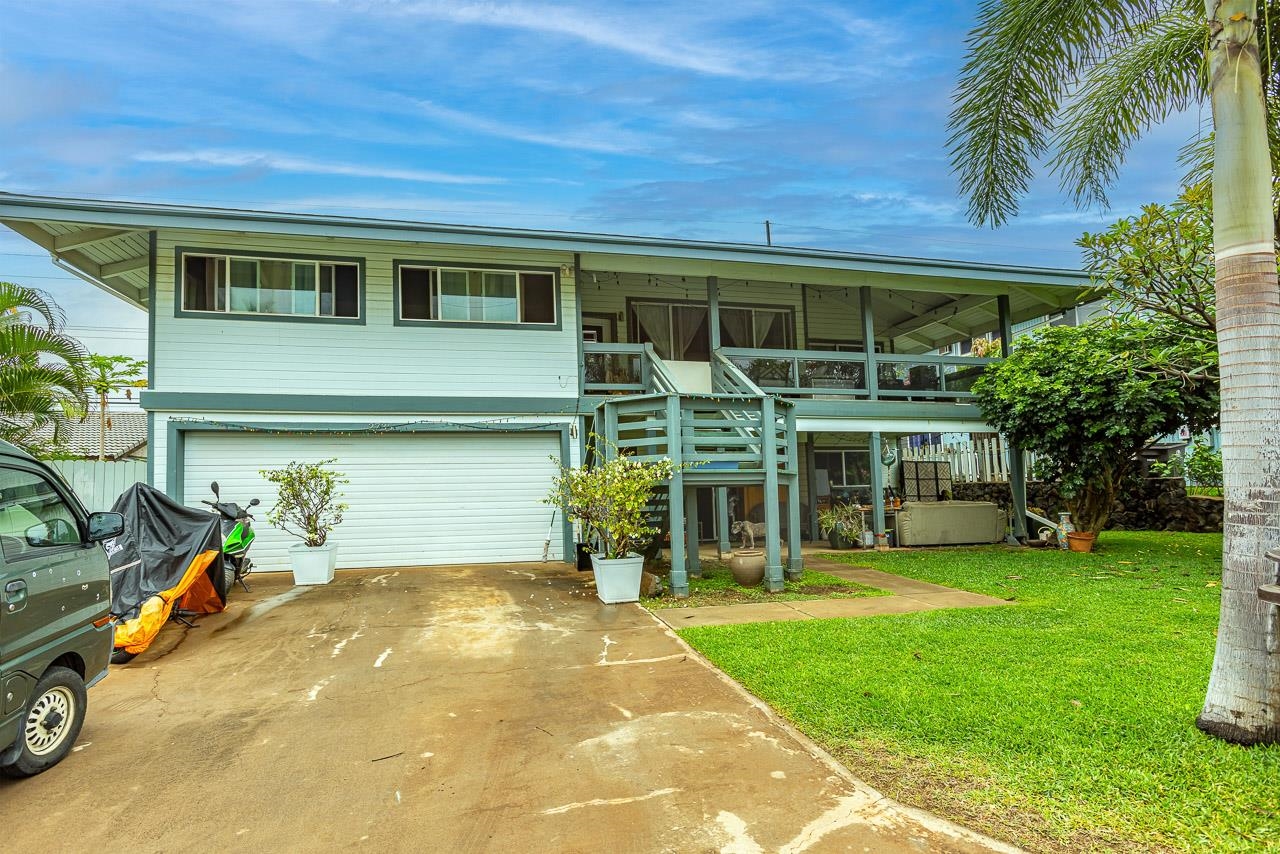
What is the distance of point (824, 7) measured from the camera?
10469mm

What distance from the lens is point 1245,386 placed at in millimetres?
3963

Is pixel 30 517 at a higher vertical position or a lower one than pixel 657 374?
lower

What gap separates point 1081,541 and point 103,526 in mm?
13655

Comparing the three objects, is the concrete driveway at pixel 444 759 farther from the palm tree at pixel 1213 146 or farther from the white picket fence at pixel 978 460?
the white picket fence at pixel 978 460

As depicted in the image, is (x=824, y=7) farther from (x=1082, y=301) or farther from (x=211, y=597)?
(x=211, y=597)

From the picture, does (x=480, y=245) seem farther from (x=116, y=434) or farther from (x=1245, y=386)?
(x=116, y=434)

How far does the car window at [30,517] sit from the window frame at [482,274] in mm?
7850

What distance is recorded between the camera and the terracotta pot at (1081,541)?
12492 mm

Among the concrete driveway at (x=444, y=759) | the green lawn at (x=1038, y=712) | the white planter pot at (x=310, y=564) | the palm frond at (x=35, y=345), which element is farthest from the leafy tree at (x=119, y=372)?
the green lawn at (x=1038, y=712)

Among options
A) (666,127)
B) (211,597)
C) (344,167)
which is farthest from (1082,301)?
(344,167)

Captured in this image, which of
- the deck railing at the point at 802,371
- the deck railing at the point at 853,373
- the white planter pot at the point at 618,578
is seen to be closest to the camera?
the white planter pot at the point at 618,578

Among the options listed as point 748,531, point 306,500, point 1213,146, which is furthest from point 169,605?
point 748,531

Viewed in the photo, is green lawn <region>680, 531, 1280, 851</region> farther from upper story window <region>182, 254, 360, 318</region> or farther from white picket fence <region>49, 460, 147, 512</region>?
white picket fence <region>49, 460, 147, 512</region>

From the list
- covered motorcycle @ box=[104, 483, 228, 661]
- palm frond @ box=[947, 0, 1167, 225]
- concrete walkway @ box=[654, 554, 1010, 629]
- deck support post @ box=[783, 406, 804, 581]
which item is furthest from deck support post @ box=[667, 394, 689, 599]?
covered motorcycle @ box=[104, 483, 228, 661]
